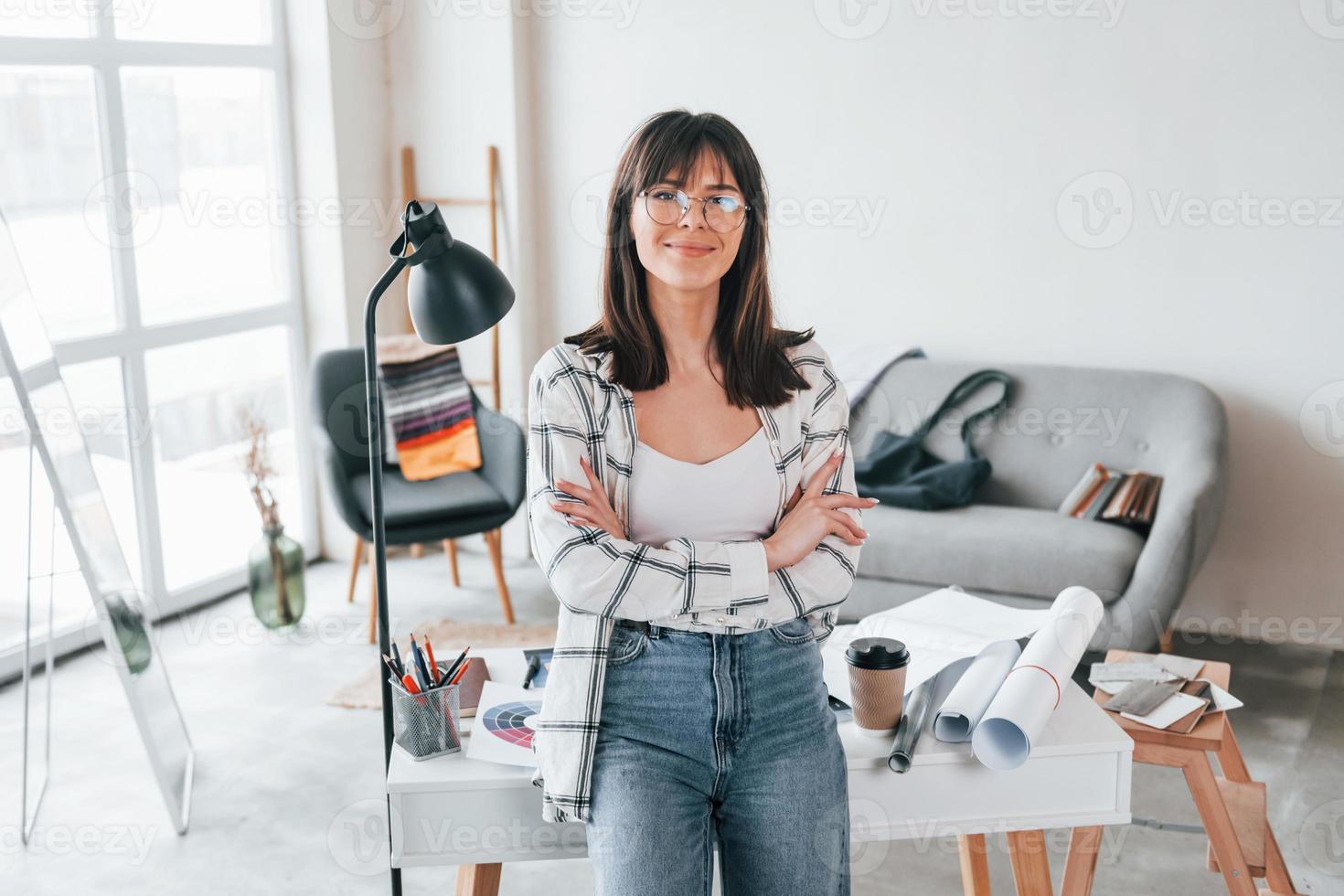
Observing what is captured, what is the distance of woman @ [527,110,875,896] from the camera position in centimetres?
145

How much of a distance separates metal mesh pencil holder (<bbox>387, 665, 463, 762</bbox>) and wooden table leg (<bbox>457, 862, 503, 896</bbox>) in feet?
0.59

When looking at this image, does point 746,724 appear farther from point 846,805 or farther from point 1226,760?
point 1226,760

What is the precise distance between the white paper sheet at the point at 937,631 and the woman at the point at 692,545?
0.73ft

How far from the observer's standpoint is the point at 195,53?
3.61 metres

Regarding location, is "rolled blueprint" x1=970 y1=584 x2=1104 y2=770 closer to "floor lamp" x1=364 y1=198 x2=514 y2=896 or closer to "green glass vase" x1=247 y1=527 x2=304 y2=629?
"floor lamp" x1=364 y1=198 x2=514 y2=896

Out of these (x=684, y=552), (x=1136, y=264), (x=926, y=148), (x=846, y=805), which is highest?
(x=926, y=148)

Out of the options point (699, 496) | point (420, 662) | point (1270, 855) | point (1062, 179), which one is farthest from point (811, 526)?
point (1062, 179)

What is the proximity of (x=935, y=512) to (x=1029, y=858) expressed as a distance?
1.69 meters

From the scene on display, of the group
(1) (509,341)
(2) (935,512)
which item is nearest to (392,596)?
(1) (509,341)

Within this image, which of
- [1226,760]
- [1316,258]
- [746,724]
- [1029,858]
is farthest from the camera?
[1316,258]

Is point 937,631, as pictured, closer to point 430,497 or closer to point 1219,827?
point 1219,827

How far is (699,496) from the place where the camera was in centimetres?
159

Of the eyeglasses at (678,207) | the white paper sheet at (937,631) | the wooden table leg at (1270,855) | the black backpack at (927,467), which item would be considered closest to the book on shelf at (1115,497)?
the black backpack at (927,467)

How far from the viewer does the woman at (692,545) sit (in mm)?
1447
